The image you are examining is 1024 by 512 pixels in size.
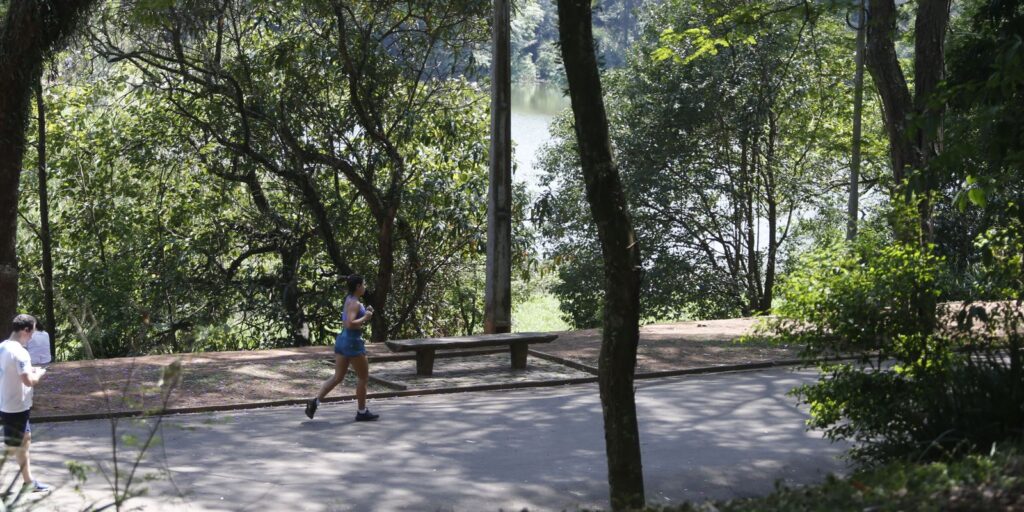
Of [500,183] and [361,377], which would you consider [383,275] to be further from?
[361,377]

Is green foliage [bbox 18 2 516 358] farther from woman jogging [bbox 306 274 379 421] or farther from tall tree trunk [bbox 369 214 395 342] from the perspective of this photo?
woman jogging [bbox 306 274 379 421]

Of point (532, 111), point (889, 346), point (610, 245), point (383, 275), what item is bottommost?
point (889, 346)

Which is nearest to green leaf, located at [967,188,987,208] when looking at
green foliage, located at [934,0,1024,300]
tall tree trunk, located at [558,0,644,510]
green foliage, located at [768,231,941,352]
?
green foliage, located at [934,0,1024,300]

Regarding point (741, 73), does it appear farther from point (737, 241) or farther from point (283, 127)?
point (283, 127)

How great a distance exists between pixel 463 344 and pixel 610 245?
8.97 metres

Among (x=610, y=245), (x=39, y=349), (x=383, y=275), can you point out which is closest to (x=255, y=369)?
(x=39, y=349)

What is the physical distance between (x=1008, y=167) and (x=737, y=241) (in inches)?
818

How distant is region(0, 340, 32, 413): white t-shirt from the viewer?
8680 mm

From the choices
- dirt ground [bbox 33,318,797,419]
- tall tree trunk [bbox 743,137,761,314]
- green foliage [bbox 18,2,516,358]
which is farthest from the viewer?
tall tree trunk [bbox 743,137,761,314]

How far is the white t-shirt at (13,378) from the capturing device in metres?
8.68

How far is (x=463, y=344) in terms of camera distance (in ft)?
52.2

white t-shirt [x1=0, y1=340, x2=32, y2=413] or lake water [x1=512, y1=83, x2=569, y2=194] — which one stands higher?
lake water [x1=512, y1=83, x2=569, y2=194]

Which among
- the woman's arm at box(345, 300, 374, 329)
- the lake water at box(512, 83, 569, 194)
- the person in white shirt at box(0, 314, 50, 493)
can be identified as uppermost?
the lake water at box(512, 83, 569, 194)

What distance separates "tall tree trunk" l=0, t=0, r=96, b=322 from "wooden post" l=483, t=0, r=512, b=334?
6.65 m
